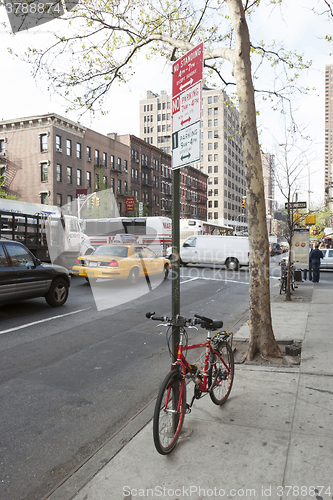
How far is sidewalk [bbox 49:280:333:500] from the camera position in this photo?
8.86ft

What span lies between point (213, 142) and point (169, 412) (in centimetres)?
10545

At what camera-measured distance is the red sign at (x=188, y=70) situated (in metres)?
3.34

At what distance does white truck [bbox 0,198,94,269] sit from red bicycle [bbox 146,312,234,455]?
12.9 metres

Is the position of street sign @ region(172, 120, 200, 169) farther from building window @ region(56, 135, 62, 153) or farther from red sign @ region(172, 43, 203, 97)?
building window @ region(56, 135, 62, 153)

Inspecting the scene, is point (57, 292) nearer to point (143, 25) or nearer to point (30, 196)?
point (143, 25)

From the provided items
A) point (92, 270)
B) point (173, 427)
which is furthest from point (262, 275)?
point (92, 270)

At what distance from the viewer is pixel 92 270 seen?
1372 cm

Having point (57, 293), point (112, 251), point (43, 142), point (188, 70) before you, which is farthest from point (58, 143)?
point (188, 70)

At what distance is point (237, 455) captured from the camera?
311 cm

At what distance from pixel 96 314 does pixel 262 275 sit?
4763 mm

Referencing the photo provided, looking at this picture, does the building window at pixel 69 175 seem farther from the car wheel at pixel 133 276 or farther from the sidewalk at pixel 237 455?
the sidewalk at pixel 237 455

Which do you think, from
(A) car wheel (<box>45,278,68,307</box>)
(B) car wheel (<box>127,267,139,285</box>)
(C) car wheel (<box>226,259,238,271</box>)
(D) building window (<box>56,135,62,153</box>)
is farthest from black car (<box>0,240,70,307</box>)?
(D) building window (<box>56,135,62,153</box>)

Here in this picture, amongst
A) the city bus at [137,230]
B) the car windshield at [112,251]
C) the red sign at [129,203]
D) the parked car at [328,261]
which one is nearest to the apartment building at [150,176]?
the red sign at [129,203]

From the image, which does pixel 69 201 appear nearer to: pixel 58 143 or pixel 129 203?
pixel 58 143
